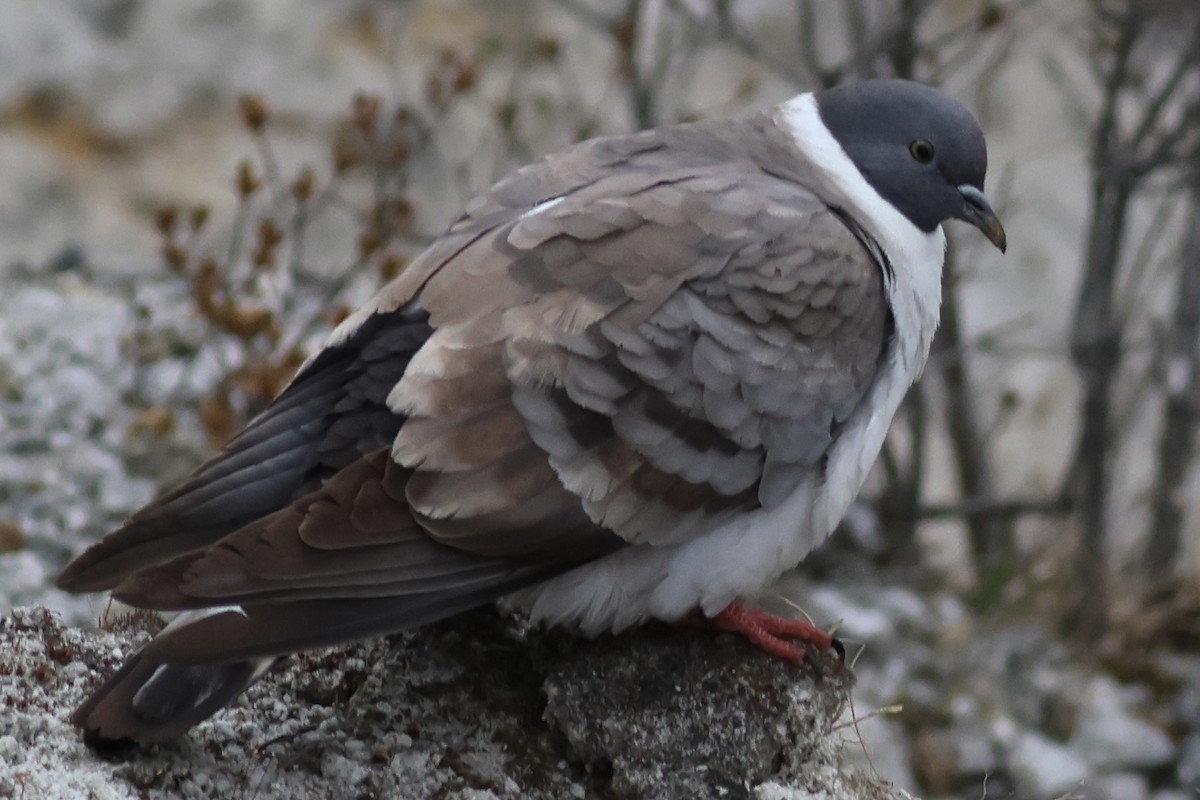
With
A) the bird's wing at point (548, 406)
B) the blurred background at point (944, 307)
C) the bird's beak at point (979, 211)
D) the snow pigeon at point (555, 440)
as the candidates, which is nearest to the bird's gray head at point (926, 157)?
the bird's beak at point (979, 211)

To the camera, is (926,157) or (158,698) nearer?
(158,698)

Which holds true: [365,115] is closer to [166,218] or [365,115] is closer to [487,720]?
[166,218]

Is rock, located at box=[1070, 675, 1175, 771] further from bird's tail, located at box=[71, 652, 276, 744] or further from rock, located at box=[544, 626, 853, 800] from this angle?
bird's tail, located at box=[71, 652, 276, 744]

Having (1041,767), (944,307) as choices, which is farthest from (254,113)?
(1041,767)

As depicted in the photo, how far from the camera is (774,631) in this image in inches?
132

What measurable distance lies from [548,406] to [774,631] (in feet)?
2.50

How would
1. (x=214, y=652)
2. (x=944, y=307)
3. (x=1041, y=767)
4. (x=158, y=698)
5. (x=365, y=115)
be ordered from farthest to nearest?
(x=944, y=307) < (x=1041, y=767) < (x=365, y=115) < (x=158, y=698) < (x=214, y=652)

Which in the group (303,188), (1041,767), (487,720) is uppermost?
(303,188)

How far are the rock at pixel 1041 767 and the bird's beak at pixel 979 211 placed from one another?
2.44m

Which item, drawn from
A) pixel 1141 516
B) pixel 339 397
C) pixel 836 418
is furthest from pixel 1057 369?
pixel 339 397

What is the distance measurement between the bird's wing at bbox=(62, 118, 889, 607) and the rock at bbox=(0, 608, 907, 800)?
0.32 meters

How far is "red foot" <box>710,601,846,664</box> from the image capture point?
3.28m

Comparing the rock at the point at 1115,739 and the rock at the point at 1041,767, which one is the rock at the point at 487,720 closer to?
the rock at the point at 1041,767

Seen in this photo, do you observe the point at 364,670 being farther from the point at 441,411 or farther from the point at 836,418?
the point at 836,418
